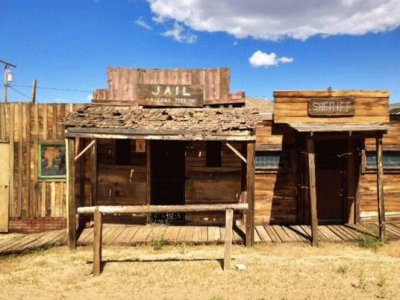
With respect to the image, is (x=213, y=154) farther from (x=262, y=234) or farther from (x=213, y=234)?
(x=262, y=234)

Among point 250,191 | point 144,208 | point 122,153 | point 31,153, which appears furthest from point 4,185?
point 250,191

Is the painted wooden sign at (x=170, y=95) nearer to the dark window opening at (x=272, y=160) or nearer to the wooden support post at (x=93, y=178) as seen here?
the wooden support post at (x=93, y=178)

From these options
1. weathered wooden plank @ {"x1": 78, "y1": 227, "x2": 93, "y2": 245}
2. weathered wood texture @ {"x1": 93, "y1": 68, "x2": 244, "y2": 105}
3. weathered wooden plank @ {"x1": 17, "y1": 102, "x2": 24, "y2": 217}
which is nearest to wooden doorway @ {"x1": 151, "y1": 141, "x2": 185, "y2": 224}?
weathered wood texture @ {"x1": 93, "y1": 68, "x2": 244, "y2": 105}

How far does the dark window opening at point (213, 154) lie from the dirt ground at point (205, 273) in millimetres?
2936

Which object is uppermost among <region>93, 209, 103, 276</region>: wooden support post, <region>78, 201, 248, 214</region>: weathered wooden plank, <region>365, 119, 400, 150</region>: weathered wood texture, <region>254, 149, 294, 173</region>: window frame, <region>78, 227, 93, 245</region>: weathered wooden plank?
<region>365, 119, 400, 150</region>: weathered wood texture

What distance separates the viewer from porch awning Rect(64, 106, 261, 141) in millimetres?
9242

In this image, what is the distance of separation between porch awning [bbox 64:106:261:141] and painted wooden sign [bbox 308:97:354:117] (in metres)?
2.39

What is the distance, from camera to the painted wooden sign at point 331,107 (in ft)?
36.9

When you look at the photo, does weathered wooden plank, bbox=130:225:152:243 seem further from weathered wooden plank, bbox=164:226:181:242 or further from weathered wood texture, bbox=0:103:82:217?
weathered wood texture, bbox=0:103:82:217

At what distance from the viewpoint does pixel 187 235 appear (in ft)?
33.4

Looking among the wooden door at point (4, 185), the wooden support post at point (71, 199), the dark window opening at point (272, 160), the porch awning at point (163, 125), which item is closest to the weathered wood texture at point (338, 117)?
the dark window opening at point (272, 160)

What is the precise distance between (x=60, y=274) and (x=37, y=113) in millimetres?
5768

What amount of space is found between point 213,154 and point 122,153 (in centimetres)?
299

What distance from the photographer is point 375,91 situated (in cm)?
1133
